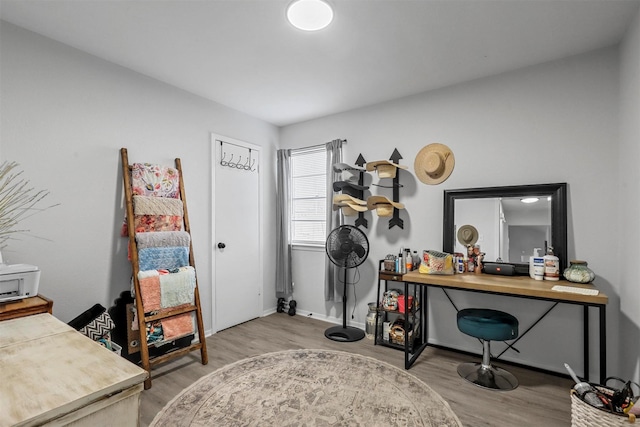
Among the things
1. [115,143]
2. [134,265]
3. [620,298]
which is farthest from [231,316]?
[620,298]

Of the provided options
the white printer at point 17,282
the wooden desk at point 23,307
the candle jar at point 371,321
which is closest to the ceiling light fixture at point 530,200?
the candle jar at point 371,321

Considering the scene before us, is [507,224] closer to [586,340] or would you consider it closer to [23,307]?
[586,340]

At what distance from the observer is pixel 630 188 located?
206 cm

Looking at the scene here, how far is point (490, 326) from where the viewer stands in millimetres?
2250

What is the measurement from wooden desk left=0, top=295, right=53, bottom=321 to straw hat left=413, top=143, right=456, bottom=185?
3.13 metres

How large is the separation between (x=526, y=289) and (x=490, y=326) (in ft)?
1.20

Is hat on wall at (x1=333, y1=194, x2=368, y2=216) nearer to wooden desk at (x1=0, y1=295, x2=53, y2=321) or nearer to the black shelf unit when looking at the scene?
the black shelf unit

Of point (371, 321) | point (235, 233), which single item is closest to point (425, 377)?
point (371, 321)

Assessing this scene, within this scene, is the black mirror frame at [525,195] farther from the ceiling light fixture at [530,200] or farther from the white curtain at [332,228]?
the white curtain at [332,228]

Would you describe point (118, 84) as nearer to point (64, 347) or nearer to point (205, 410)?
point (64, 347)

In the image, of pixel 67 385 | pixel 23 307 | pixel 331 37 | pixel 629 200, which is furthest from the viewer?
pixel 331 37

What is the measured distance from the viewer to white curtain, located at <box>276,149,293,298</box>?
4098 millimetres

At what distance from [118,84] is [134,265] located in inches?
60.8

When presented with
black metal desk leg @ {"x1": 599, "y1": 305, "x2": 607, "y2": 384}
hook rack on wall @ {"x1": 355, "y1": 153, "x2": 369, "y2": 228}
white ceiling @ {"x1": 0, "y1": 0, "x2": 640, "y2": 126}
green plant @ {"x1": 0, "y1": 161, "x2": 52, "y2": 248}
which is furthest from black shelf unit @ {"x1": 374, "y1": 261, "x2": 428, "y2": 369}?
green plant @ {"x1": 0, "y1": 161, "x2": 52, "y2": 248}
